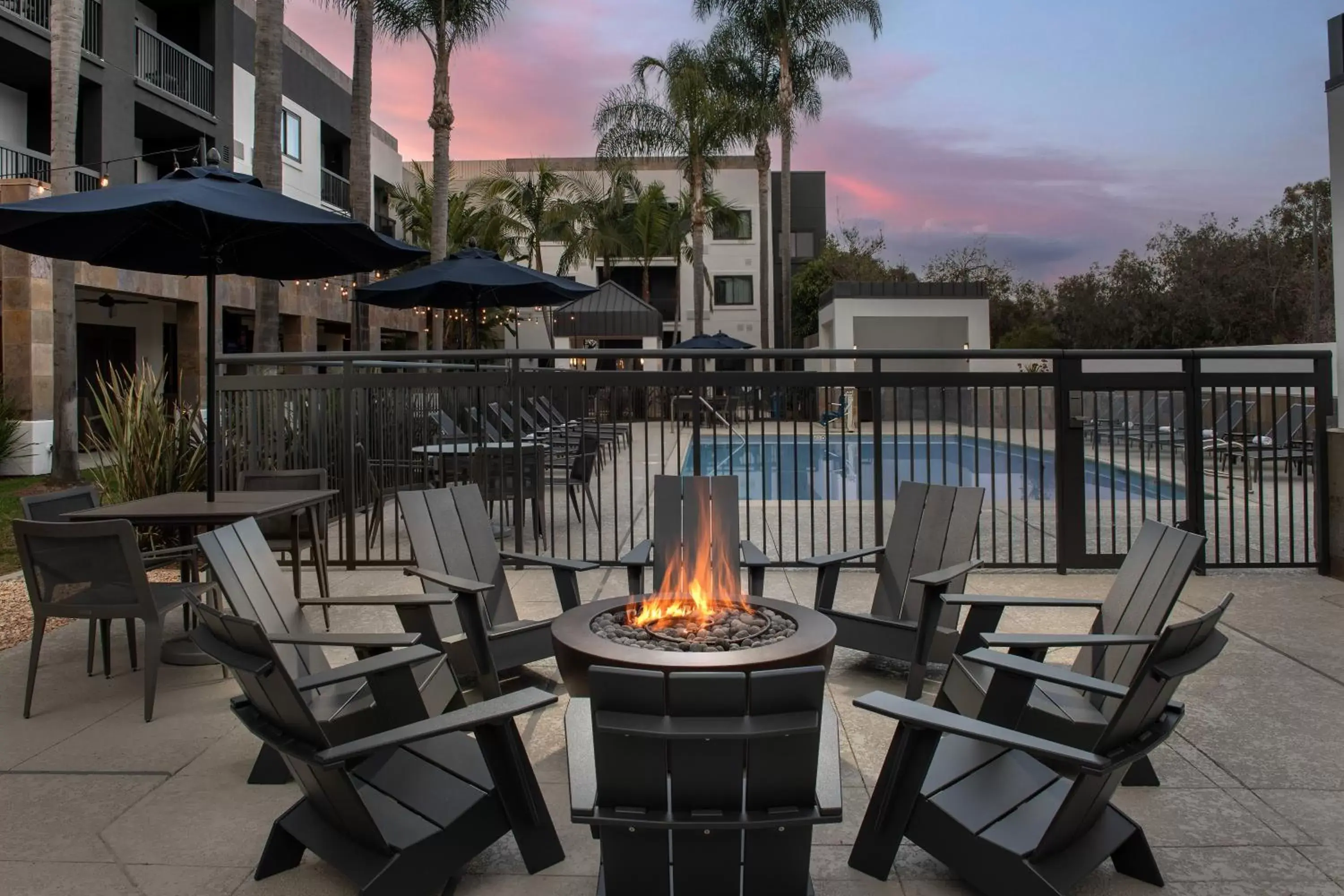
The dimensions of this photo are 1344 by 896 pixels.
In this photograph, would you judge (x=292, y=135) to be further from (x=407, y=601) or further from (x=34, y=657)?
(x=407, y=601)

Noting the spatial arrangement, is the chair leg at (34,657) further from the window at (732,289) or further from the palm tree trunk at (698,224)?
the window at (732,289)

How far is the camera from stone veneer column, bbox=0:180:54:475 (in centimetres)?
1408

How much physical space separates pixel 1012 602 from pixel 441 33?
1783 cm

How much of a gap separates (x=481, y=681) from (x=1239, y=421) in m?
14.7

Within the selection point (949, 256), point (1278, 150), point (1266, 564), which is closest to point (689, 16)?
point (949, 256)

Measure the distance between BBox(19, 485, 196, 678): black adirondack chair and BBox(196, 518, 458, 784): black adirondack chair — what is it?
4.16 feet

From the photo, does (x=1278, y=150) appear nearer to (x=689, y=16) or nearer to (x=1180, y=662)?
(x=689, y=16)

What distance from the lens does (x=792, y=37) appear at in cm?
2853

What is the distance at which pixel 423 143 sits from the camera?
5772cm

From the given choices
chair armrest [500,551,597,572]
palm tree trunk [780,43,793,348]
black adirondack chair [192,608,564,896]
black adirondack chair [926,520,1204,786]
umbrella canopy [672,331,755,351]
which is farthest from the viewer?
palm tree trunk [780,43,793,348]

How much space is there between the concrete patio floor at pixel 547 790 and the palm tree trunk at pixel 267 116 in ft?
21.8

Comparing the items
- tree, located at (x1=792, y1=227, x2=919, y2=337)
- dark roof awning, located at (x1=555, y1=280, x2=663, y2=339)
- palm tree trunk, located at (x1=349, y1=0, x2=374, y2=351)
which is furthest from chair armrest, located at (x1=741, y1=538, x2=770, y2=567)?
tree, located at (x1=792, y1=227, x2=919, y2=337)

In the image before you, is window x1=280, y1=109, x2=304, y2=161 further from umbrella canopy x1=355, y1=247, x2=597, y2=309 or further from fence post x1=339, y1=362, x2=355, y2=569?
fence post x1=339, y1=362, x2=355, y2=569

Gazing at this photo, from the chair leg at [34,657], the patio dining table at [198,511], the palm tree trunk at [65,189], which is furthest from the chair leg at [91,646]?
the palm tree trunk at [65,189]
